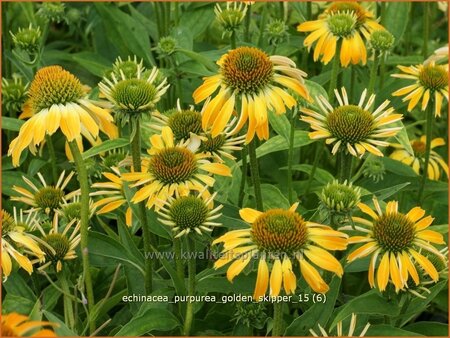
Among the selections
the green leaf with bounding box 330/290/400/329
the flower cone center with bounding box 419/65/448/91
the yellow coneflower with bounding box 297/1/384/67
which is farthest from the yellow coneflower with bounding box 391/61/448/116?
the green leaf with bounding box 330/290/400/329

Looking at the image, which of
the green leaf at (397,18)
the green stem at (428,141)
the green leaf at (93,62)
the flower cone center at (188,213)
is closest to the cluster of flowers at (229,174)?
the flower cone center at (188,213)

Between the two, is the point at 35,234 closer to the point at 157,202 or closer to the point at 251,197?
the point at 157,202

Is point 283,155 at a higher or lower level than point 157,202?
higher

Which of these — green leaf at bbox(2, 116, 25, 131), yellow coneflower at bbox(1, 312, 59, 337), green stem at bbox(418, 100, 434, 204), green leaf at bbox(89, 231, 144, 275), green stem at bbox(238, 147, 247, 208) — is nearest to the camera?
yellow coneflower at bbox(1, 312, 59, 337)

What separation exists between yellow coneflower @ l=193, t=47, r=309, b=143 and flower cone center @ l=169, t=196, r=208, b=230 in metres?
0.12

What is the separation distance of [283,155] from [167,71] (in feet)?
1.19

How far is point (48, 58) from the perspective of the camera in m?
2.20

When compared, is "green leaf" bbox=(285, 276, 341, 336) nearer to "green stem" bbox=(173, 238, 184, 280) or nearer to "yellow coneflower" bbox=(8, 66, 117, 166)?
"green stem" bbox=(173, 238, 184, 280)

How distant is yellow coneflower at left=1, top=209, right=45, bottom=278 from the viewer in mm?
1268

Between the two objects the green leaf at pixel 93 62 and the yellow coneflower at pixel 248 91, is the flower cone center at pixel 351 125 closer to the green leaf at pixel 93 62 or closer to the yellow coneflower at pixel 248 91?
the yellow coneflower at pixel 248 91

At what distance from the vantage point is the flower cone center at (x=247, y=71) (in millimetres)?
1308

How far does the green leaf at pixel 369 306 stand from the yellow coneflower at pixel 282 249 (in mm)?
77

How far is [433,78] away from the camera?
5.53 feet

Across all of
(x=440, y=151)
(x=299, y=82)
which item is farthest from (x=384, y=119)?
(x=440, y=151)
